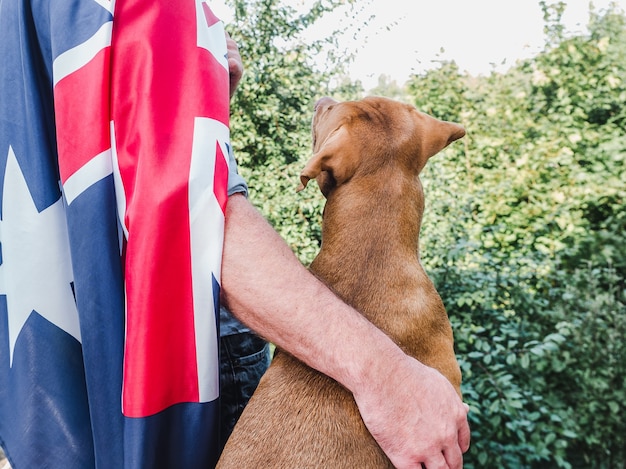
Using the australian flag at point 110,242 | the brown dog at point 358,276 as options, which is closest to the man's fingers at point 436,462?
the brown dog at point 358,276

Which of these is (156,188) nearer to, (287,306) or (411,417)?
(287,306)

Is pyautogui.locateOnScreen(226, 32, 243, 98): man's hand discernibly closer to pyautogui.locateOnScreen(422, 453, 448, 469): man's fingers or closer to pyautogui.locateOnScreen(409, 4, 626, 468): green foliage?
pyautogui.locateOnScreen(422, 453, 448, 469): man's fingers

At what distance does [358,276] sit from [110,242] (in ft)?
2.94

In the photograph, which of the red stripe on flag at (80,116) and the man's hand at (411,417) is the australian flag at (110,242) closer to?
A: the red stripe on flag at (80,116)

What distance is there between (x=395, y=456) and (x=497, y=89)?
672cm

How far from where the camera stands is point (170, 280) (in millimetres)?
1168

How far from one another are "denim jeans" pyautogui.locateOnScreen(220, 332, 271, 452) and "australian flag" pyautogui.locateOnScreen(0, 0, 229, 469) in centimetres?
36

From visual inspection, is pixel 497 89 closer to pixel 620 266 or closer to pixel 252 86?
pixel 620 266

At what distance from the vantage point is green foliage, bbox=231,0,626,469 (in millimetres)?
3896

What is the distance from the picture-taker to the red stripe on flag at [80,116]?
3.80ft

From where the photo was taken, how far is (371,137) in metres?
2.17

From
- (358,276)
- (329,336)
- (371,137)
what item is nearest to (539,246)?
(371,137)

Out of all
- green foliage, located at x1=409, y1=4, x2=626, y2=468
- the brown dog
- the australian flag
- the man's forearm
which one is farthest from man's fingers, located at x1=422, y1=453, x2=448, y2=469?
green foliage, located at x1=409, y1=4, x2=626, y2=468

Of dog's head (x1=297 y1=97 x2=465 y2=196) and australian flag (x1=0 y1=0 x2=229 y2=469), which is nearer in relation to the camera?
australian flag (x1=0 y1=0 x2=229 y2=469)
